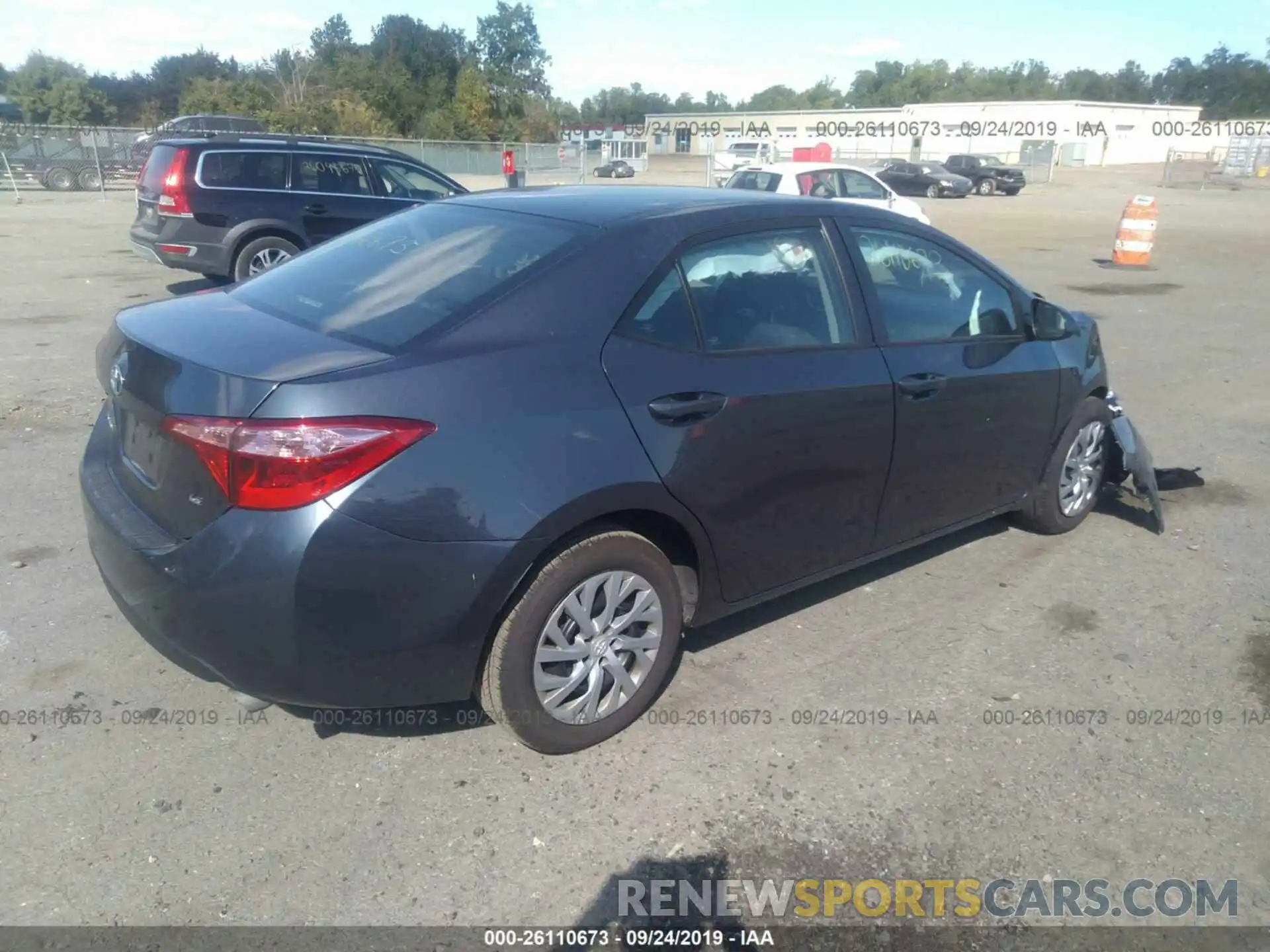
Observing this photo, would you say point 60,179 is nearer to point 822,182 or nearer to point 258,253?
point 258,253

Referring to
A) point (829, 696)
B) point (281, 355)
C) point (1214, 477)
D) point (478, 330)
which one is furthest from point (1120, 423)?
point (281, 355)

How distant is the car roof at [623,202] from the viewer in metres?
3.43

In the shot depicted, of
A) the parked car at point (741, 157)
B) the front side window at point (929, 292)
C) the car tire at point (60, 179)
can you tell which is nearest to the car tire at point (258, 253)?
the front side window at point (929, 292)

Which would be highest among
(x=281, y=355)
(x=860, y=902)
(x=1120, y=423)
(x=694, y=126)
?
(x=694, y=126)

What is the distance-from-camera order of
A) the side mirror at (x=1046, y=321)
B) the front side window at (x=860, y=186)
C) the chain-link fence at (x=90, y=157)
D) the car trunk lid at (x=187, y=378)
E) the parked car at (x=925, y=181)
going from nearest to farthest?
the car trunk lid at (x=187, y=378), the side mirror at (x=1046, y=321), the front side window at (x=860, y=186), the chain-link fence at (x=90, y=157), the parked car at (x=925, y=181)

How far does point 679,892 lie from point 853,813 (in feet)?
2.09

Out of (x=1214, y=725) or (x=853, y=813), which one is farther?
(x=1214, y=725)

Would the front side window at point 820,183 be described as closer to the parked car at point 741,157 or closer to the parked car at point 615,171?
the parked car at point 741,157

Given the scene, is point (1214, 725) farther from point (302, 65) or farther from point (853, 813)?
point (302, 65)

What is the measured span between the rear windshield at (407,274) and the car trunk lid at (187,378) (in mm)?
120

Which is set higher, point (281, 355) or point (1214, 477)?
point (281, 355)

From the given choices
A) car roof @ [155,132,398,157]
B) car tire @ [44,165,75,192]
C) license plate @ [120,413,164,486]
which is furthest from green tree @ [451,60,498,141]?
license plate @ [120,413,164,486]

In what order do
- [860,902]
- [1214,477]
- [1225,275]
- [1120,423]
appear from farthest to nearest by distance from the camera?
[1225,275], [1214,477], [1120,423], [860,902]

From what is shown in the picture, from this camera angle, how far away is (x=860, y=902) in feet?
8.73
